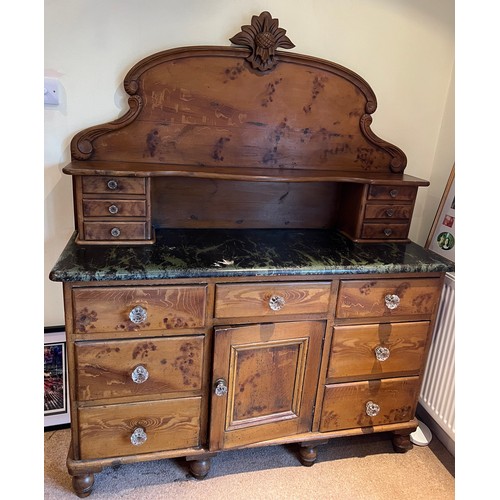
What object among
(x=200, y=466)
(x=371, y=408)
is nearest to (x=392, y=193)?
(x=371, y=408)

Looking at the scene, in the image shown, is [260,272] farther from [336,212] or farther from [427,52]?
[427,52]

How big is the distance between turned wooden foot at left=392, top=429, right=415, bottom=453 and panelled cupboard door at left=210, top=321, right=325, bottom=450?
0.45 meters

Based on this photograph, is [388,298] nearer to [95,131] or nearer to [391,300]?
[391,300]

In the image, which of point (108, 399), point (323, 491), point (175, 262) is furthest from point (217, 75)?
point (323, 491)

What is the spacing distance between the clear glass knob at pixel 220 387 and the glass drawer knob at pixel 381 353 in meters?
0.59

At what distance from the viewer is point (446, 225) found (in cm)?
179

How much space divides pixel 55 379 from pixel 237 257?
3.24 feet

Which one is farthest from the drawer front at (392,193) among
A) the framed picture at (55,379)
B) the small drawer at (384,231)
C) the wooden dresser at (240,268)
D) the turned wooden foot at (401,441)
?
the framed picture at (55,379)

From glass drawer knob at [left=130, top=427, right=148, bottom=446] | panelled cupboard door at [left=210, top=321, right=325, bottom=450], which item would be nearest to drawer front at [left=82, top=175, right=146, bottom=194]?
panelled cupboard door at [left=210, top=321, right=325, bottom=450]

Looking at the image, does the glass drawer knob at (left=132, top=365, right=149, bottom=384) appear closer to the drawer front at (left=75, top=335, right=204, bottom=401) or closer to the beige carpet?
the drawer front at (left=75, top=335, right=204, bottom=401)

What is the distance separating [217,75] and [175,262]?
75cm

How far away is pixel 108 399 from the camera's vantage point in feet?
4.50
